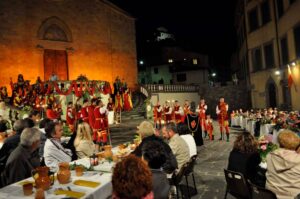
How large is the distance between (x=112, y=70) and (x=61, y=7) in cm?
716

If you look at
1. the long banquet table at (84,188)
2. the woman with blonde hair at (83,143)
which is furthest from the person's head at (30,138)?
the woman with blonde hair at (83,143)

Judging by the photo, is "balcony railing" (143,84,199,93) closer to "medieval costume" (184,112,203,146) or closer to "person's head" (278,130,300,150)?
"medieval costume" (184,112,203,146)

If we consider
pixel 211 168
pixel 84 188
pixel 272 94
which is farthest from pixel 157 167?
pixel 272 94

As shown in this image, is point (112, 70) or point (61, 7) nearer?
point (61, 7)

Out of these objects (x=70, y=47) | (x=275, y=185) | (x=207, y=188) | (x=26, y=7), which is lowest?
(x=207, y=188)

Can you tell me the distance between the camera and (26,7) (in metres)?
21.1

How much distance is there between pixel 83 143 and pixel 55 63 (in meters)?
18.6

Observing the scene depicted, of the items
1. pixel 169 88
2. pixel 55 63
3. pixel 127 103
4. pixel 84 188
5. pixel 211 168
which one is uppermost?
pixel 55 63

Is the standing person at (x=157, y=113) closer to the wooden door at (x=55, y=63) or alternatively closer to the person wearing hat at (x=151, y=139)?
the wooden door at (x=55, y=63)

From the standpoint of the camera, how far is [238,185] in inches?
161

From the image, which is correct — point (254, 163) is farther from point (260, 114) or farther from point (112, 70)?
point (112, 70)

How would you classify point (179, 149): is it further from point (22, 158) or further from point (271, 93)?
point (271, 93)

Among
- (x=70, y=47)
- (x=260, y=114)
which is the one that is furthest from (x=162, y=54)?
(x=260, y=114)

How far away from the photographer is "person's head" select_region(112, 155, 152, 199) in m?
2.27
